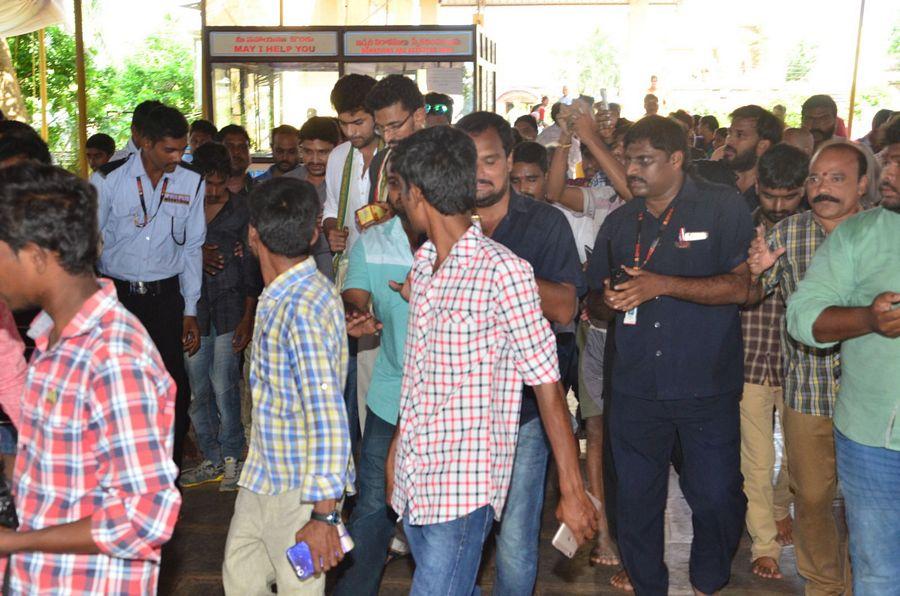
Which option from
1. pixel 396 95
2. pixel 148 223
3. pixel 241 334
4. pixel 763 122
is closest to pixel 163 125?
pixel 148 223

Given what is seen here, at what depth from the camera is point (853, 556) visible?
3605 millimetres

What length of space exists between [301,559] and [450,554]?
461mm

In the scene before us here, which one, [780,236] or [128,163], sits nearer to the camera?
[780,236]

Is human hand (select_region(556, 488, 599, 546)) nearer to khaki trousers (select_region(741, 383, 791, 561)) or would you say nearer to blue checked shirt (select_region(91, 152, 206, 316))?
khaki trousers (select_region(741, 383, 791, 561))

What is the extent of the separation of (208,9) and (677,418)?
14.0 meters

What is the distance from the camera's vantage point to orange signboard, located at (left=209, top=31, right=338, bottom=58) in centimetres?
1422

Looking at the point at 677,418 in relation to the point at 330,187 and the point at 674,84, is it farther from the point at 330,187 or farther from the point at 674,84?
the point at 674,84

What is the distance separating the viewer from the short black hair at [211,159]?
6.53m

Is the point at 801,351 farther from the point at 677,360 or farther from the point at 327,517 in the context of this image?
the point at 327,517

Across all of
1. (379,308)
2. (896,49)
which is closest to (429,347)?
(379,308)

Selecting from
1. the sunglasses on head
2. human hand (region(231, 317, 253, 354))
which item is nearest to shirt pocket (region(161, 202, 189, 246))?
human hand (region(231, 317, 253, 354))

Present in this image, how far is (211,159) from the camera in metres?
6.56

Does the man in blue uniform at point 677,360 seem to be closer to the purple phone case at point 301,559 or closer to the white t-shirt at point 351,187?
the white t-shirt at point 351,187

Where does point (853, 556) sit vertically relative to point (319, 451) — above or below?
below
